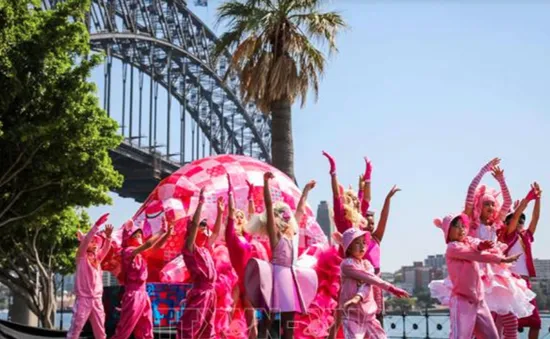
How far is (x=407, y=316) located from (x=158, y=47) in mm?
34975

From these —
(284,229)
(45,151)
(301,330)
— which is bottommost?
(301,330)

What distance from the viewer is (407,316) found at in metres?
→ 15.7

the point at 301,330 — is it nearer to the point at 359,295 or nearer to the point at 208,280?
the point at 208,280

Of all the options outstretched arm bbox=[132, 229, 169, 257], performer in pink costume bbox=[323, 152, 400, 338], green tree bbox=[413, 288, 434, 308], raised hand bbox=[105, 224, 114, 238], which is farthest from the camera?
green tree bbox=[413, 288, 434, 308]

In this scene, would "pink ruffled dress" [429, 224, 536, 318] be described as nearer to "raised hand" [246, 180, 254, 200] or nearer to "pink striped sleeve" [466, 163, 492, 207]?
"pink striped sleeve" [466, 163, 492, 207]

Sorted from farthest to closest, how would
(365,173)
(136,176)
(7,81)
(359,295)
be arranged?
(136,176), (7,81), (365,173), (359,295)

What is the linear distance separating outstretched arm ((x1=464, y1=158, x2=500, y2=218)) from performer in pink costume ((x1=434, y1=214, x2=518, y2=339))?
3.17 ft

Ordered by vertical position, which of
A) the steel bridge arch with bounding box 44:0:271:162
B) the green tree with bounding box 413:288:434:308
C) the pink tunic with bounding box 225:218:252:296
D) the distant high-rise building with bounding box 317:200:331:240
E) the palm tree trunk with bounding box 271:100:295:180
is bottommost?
the green tree with bounding box 413:288:434:308

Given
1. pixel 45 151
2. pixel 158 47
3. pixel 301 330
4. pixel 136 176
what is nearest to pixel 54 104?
Answer: pixel 45 151

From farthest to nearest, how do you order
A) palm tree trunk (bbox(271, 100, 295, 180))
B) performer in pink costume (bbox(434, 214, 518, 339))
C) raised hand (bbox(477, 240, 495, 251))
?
palm tree trunk (bbox(271, 100, 295, 180)) < performer in pink costume (bbox(434, 214, 518, 339)) < raised hand (bbox(477, 240, 495, 251))

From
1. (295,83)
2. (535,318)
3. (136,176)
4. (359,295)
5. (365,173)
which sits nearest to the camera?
(359,295)

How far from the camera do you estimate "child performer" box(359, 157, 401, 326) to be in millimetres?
8406

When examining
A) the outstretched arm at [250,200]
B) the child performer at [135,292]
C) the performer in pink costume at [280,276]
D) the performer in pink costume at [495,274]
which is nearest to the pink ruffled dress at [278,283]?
the performer in pink costume at [280,276]

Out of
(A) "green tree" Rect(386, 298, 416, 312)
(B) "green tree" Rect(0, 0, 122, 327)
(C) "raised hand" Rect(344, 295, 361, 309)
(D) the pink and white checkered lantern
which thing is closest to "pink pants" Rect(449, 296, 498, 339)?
(C) "raised hand" Rect(344, 295, 361, 309)
